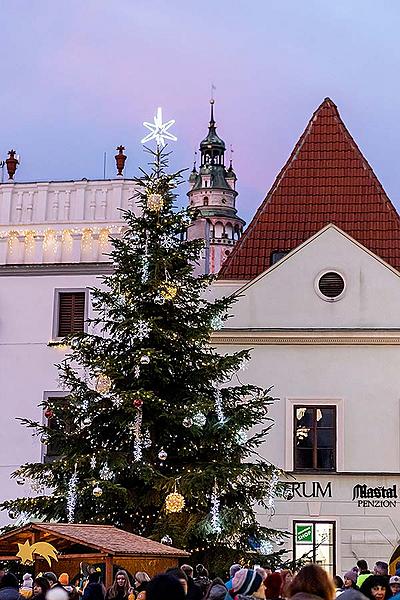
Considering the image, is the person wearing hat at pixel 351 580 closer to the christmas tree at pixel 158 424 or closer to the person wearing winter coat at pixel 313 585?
the christmas tree at pixel 158 424

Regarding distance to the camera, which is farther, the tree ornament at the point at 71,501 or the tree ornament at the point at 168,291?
the tree ornament at the point at 168,291

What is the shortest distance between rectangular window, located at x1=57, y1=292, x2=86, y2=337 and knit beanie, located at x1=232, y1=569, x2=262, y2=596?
70.3 ft

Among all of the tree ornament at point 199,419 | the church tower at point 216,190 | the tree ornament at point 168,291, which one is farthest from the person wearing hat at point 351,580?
the church tower at point 216,190

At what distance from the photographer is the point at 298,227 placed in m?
32.8

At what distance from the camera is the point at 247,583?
9.86m

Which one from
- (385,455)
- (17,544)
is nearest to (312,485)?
(385,455)

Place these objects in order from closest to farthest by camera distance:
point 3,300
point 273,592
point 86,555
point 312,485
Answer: point 273,592 < point 86,555 < point 312,485 < point 3,300

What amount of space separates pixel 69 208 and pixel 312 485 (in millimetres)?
9492

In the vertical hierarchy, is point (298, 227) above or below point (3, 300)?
above

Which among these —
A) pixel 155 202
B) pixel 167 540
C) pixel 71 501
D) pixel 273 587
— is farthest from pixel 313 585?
pixel 155 202

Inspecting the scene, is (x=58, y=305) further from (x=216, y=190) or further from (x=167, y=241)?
(x=216, y=190)

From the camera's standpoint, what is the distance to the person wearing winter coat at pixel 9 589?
11944 millimetres

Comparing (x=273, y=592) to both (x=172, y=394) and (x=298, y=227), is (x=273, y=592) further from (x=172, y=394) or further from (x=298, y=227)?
(x=298, y=227)

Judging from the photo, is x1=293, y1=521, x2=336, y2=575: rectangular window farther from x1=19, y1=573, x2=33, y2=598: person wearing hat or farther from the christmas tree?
x1=19, y1=573, x2=33, y2=598: person wearing hat
